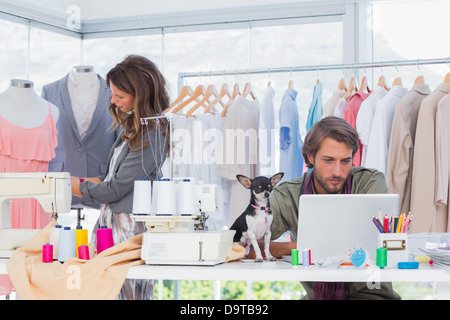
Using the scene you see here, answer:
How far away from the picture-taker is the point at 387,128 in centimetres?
354

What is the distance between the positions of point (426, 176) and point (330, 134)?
639 millimetres

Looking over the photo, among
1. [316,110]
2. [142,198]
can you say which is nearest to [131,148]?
[142,198]

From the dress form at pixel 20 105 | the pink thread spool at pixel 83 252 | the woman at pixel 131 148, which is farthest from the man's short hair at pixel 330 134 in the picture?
the dress form at pixel 20 105

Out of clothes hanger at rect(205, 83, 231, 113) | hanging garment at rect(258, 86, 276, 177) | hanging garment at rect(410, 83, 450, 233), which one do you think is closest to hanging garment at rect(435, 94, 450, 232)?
hanging garment at rect(410, 83, 450, 233)

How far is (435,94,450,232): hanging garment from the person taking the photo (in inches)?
132

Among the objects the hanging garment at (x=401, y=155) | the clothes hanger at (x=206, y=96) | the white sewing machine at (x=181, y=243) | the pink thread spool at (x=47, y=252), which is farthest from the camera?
the clothes hanger at (x=206, y=96)

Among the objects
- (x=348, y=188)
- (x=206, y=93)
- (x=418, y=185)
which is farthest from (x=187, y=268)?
(x=206, y=93)

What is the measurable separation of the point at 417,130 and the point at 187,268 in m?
1.87

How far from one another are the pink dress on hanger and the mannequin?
0.36 metres

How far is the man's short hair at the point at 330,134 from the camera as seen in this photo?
311cm

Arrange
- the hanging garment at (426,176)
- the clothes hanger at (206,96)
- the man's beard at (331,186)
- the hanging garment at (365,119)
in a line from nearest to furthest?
the man's beard at (331,186), the hanging garment at (426,176), the hanging garment at (365,119), the clothes hanger at (206,96)

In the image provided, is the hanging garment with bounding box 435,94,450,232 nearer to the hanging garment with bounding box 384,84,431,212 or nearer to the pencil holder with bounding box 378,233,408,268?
the hanging garment with bounding box 384,84,431,212

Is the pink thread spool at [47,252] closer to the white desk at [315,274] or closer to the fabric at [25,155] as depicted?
the white desk at [315,274]

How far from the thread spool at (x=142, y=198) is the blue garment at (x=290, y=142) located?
1.58 m
